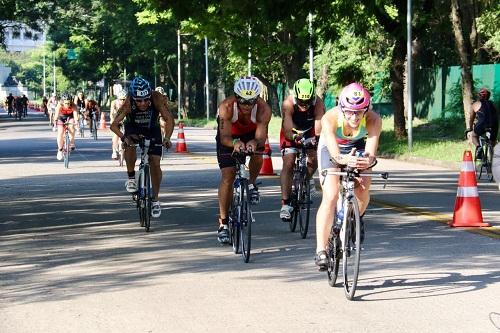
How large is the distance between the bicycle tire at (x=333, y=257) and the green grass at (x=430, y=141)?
1826 centimetres

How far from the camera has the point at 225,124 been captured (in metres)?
11.8

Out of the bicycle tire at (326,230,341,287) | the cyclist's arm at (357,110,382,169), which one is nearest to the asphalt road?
the bicycle tire at (326,230,341,287)

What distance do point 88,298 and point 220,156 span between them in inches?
127

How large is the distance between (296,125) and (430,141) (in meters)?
20.8

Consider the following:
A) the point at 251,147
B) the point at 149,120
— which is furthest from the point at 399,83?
the point at 251,147

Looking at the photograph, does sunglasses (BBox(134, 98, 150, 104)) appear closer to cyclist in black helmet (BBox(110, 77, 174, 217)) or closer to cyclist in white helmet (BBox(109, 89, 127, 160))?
cyclist in black helmet (BBox(110, 77, 174, 217))

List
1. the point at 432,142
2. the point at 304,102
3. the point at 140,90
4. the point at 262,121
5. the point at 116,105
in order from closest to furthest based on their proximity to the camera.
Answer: the point at 262,121
the point at 304,102
the point at 140,90
the point at 116,105
the point at 432,142

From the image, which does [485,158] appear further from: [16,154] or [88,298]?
[16,154]

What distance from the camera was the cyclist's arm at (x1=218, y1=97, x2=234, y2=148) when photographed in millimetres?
11773

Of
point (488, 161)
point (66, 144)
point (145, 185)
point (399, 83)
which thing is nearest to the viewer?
point (145, 185)

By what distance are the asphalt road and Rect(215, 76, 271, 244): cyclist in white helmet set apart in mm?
587

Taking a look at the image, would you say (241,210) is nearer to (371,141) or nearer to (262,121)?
(262,121)

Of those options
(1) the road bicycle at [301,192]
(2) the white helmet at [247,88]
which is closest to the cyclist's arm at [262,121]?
(2) the white helmet at [247,88]

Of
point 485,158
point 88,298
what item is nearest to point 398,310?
point 88,298
